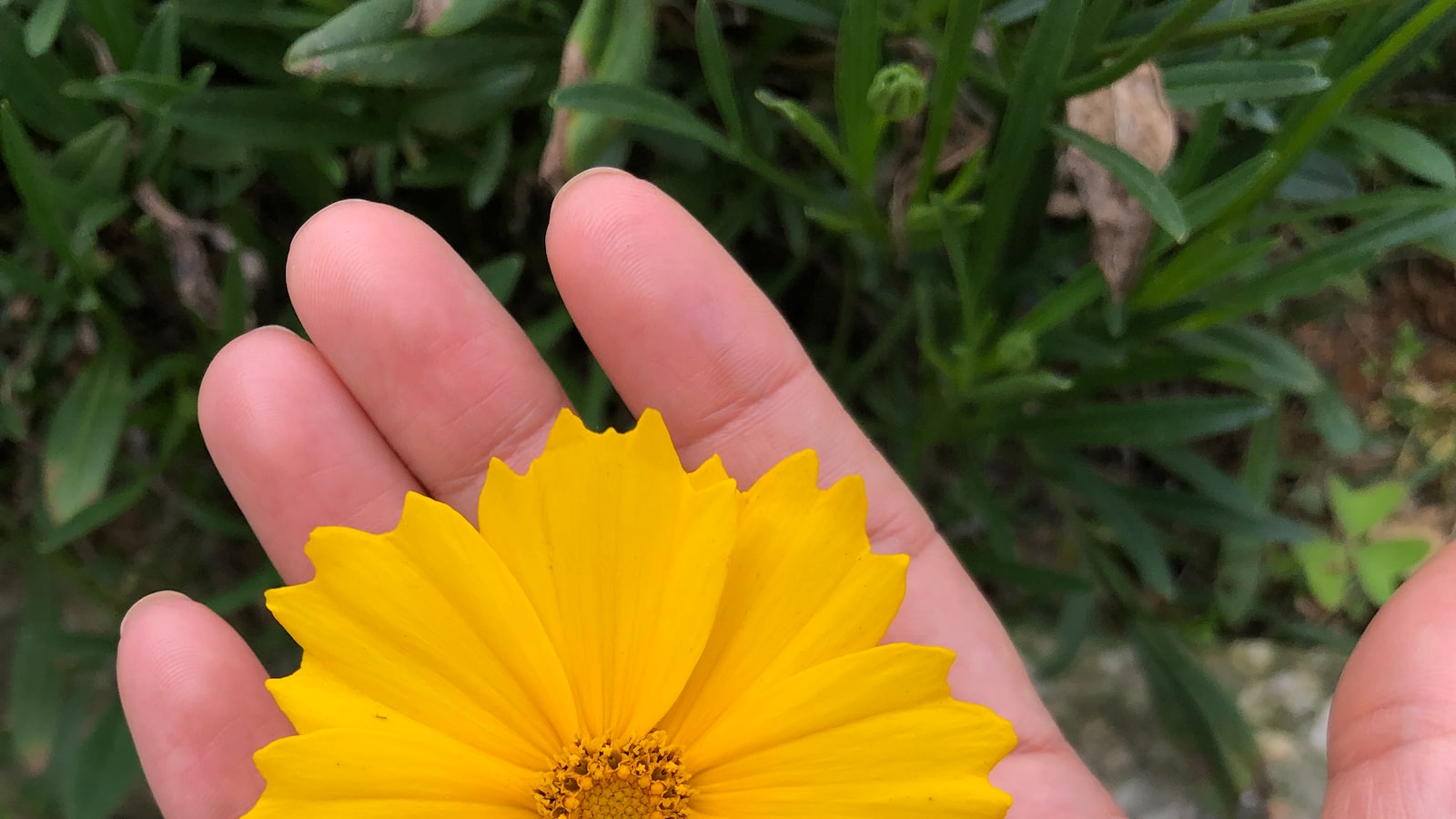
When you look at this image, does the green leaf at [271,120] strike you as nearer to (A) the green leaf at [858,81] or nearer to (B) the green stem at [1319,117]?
(A) the green leaf at [858,81]

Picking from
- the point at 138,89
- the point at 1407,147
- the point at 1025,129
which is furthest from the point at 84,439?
the point at 1407,147

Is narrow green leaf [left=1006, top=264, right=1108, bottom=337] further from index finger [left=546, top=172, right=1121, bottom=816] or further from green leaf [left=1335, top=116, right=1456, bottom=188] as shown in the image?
green leaf [left=1335, top=116, right=1456, bottom=188]

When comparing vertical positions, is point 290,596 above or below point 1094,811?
above

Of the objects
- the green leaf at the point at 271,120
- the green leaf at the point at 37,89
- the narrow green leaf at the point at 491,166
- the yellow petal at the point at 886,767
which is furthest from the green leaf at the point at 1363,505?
the green leaf at the point at 37,89

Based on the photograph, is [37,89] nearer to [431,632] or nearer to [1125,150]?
[431,632]

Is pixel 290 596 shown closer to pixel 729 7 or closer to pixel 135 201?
pixel 135 201

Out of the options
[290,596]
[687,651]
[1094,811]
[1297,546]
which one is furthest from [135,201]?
[1297,546]
